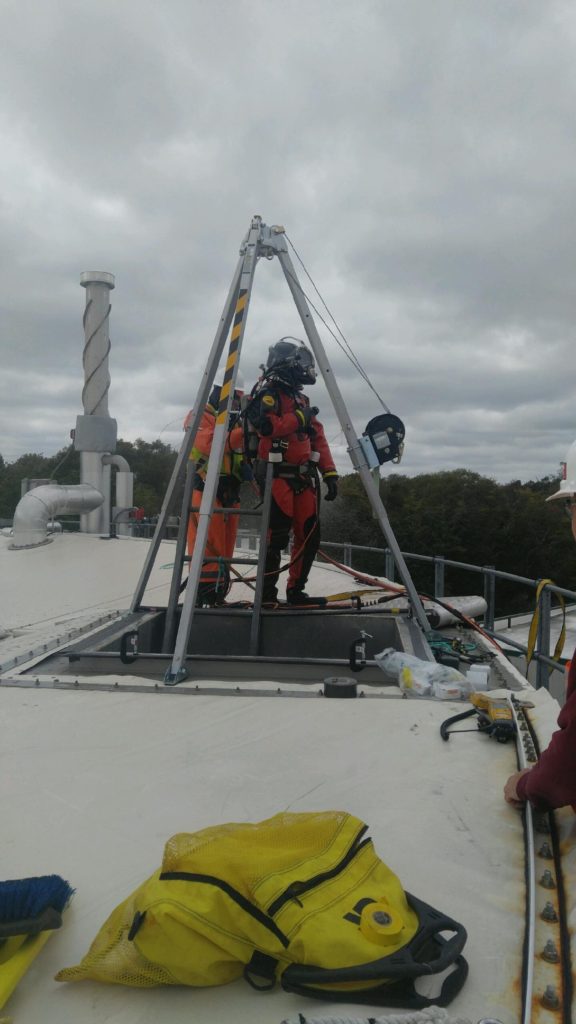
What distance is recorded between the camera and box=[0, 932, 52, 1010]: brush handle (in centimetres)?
147

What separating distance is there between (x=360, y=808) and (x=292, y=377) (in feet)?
12.3

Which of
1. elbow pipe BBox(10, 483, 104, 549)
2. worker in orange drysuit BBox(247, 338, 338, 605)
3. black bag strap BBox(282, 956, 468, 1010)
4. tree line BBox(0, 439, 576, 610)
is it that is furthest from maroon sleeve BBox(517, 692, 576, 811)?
tree line BBox(0, 439, 576, 610)

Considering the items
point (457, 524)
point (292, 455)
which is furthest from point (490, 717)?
point (457, 524)

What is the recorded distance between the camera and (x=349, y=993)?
4.93 feet

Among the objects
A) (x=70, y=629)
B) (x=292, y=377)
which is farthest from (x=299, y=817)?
(x=292, y=377)

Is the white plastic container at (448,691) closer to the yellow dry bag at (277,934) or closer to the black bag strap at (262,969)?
the yellow dry bag at (277,934)

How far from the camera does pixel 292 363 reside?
5465 millimetres

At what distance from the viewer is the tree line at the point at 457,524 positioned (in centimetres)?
3434

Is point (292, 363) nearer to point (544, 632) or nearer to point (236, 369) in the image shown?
point (236, 369)

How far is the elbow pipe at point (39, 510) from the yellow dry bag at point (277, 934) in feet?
31.0

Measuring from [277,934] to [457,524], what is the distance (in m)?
37.5

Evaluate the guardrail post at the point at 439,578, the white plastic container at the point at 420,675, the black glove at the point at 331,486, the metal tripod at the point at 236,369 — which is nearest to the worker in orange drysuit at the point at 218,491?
the metal tripod at the point at 236,369

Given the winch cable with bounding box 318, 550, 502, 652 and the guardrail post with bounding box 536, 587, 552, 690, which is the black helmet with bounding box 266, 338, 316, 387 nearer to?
the winch cable with bounding box 318, 550, 502, 652

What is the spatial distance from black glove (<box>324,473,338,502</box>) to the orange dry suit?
0.01 m
